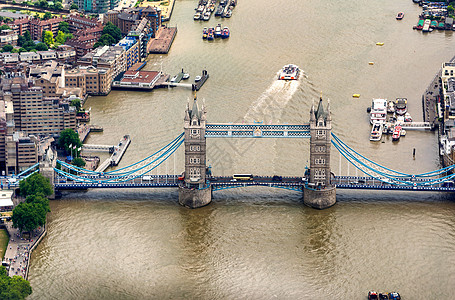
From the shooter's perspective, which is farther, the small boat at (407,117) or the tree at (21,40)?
the tree at (21,40)

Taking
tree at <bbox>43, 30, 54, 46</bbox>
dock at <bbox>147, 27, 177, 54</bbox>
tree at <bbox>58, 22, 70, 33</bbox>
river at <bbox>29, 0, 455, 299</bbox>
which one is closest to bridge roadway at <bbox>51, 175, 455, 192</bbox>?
river at <bbox>29, 0, 455, 299</bbox>

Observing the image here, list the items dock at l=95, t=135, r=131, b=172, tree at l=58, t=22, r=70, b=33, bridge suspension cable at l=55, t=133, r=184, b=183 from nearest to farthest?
1. bridge suspension cable at l=55, t=133, r=184, b=183
2. dock at l=95, t=135, r=131, b=172
3. tree at l=58, t=22, r=70, b=33

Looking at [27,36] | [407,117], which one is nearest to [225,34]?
[27,36]

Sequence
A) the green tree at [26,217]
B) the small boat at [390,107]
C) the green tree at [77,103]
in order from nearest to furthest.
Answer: the green tree at [26,217] → the green tree at [77,103] → the small boat at [390,107]

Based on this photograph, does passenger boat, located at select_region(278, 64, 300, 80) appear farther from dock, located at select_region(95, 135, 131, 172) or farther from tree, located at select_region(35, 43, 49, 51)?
tree, located at select_region(35, 43, 49, 51)

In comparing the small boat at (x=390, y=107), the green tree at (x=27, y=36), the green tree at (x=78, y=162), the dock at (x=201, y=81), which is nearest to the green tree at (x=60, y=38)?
the green tree at (x=27, y=36)

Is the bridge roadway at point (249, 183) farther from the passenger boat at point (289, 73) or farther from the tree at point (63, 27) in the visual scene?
the tree at point (63, 27)

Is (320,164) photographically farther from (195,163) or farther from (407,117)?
(407,117)
